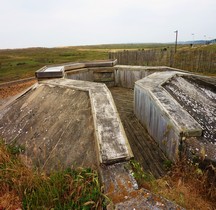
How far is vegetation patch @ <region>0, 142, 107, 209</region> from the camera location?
89.0 inches

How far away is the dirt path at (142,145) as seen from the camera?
3.85 meters

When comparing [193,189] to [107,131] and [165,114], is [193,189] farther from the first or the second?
[107,131]

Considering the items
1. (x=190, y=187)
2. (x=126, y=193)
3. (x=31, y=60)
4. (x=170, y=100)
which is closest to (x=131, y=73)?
(x=170, y=100)

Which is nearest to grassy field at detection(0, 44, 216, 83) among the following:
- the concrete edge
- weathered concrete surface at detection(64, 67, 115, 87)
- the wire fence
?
the wire fence

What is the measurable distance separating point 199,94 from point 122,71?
16.2 ft

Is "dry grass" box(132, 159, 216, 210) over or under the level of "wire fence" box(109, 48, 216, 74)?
under

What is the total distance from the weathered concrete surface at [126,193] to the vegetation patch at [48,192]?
0.15 meters

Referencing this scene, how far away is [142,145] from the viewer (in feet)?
15.2

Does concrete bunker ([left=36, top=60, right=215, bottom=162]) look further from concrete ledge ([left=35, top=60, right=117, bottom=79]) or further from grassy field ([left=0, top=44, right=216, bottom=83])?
grassy field ([left=0, top=44, right=216, bottom=83])

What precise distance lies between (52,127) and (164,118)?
2.80 metres

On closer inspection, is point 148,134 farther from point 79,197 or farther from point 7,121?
point 7,121

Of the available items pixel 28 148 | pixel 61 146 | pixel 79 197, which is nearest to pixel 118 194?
pixel 79 197

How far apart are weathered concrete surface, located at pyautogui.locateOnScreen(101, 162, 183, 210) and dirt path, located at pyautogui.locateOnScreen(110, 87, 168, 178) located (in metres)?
1.34

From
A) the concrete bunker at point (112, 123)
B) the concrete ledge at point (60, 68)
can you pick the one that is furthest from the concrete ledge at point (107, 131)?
the concrete ledge at point (60, 68)
